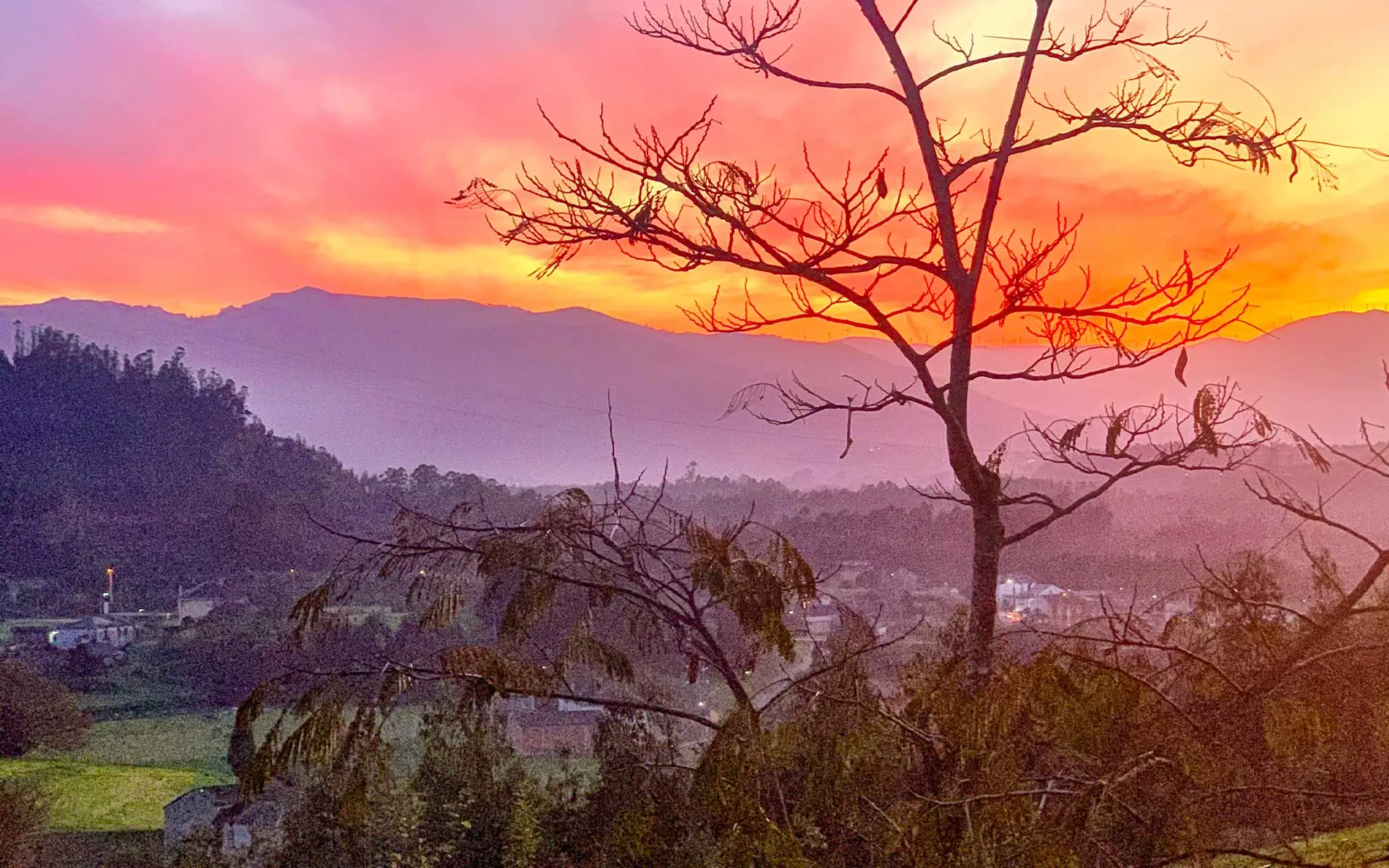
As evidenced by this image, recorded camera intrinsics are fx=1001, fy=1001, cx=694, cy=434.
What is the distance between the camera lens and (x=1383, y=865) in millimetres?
2361

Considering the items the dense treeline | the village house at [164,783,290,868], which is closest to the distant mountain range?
the dense treeline

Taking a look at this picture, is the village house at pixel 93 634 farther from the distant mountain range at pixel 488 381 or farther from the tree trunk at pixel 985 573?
the tree trunk at pixel 985 573

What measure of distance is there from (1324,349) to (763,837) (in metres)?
6.54

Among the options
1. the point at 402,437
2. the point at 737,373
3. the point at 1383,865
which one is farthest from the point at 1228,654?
the point at 402,437

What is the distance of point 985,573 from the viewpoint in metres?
2.68

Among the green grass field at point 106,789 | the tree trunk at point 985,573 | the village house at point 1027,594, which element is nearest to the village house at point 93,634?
the green grass field at point 106,789

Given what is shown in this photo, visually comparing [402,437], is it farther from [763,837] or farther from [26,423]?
[763,837]

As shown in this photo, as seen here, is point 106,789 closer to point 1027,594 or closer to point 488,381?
point 1027,594

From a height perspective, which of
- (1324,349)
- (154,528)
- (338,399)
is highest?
(338,399)

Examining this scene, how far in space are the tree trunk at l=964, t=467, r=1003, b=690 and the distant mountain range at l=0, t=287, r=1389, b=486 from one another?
20.8m

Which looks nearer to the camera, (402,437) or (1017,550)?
(1017,550)

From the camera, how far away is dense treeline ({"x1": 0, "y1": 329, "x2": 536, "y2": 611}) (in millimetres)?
39250

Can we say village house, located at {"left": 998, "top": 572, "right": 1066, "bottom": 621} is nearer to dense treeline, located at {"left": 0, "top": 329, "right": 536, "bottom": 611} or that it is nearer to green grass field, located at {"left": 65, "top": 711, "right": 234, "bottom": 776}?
green grass field, located at {"left": 65, "top": 711, "right": 234, "bottom": 776}

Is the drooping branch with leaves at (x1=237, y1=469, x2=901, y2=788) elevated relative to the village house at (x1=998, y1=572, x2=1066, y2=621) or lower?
elevated
